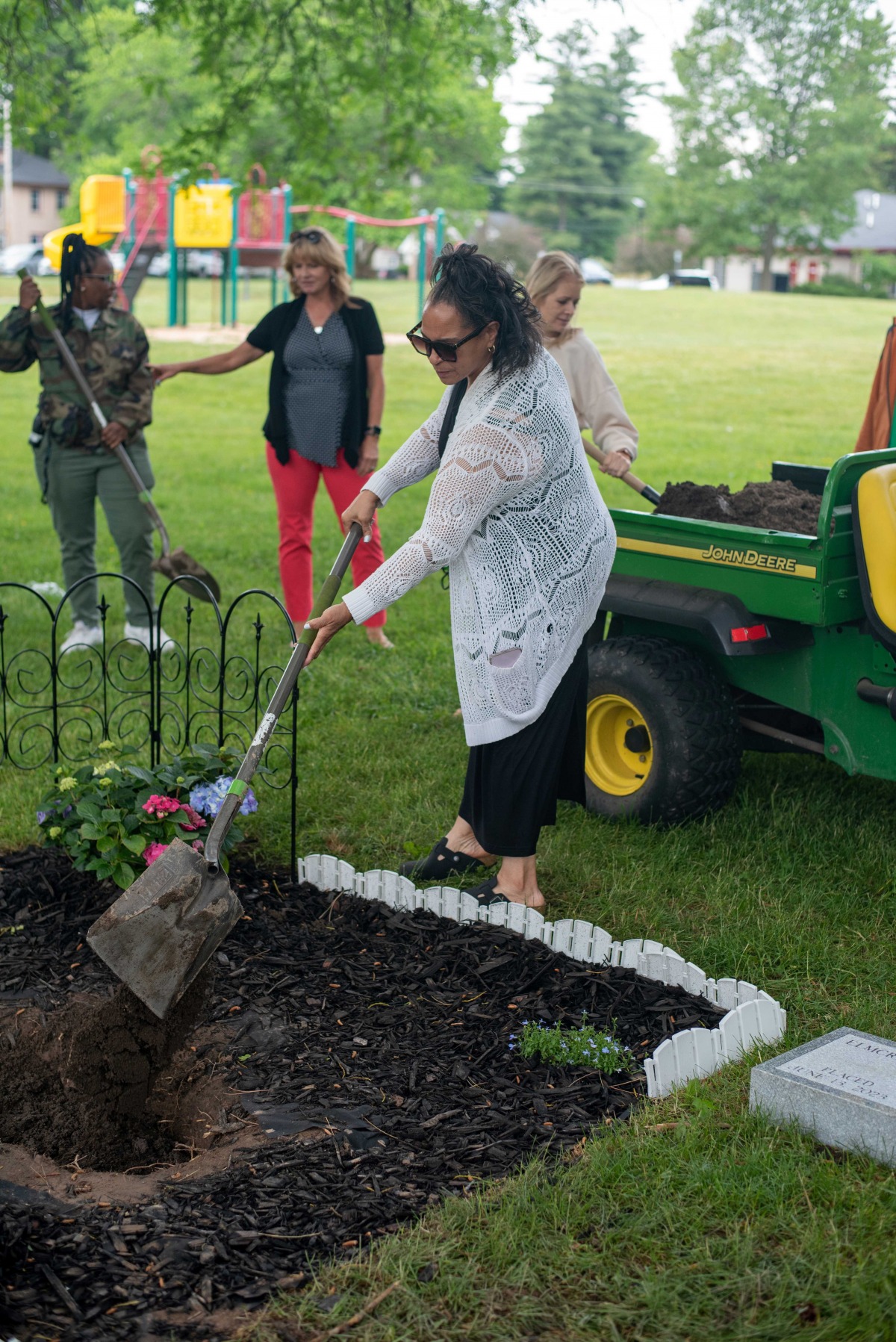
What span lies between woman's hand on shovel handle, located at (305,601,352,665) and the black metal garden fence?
54cm

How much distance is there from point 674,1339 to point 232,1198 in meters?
0.97

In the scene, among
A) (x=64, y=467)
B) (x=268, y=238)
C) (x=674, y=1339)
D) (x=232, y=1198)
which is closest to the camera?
(x=674, y=1339)

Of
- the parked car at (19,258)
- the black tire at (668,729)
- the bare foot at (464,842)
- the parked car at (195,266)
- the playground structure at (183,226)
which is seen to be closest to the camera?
the bare foot at (464,842)

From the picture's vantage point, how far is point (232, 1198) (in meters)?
2.77

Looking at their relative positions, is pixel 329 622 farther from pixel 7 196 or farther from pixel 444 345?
pixel 7 196

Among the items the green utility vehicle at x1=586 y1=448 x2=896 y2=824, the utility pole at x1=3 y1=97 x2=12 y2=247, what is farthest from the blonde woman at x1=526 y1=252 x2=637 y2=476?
the utility pole at x1=3 y1=97 x2=12 y2=247

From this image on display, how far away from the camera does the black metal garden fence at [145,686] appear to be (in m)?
4.83

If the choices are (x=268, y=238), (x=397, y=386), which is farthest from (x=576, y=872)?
(x=268, y=238)

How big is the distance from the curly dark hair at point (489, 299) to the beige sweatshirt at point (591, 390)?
2030mm

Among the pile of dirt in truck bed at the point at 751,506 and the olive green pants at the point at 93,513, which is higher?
the pile of dirt in truck bed at the point at 751,506

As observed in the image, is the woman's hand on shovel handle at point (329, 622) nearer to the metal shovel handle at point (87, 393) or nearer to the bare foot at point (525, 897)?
the bare foot at point (525, 897)

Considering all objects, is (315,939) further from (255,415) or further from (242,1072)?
(255,415)

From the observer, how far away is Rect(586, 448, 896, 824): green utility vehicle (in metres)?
4.18

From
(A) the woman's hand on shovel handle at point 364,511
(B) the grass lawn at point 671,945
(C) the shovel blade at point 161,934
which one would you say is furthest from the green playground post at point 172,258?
(C) the shovel blade at point 161,934
